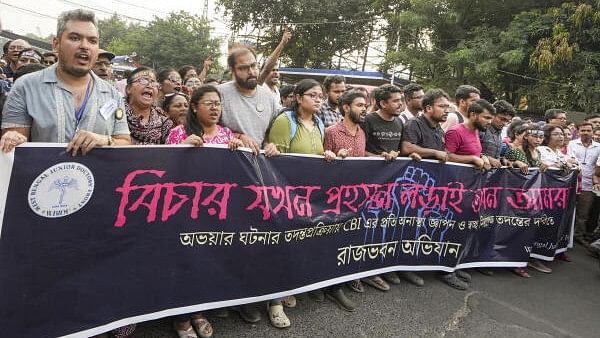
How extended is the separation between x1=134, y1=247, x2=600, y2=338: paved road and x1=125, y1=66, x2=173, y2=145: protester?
→ 1.31 m

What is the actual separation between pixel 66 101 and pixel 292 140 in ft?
5.20

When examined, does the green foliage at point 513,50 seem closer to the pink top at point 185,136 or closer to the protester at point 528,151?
the protester at point 528,151

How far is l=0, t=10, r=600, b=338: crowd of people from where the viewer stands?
6.63 ft

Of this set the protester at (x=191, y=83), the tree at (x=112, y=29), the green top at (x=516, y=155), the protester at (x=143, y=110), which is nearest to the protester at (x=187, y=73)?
the protester at (x=191, y=83)

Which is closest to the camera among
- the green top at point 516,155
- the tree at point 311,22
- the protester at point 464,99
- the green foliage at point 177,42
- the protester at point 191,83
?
the green top at point 516,155

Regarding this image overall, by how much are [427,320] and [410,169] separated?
130 centimetres

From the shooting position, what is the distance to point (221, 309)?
2.86 metres

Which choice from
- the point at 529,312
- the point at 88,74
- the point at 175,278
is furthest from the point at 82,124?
the point at 529,312

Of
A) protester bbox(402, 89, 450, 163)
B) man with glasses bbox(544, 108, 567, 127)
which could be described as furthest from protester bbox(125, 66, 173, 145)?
man with glasses bbox(544, 108, 567, 127)

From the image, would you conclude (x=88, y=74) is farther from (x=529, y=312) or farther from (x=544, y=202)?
(x=544, y=202)

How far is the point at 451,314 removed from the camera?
337cm

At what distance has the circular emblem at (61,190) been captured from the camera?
6.42ft

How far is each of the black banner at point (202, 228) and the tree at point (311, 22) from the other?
20343 millimetres

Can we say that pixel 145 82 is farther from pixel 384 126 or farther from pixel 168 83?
pixel 384 126
